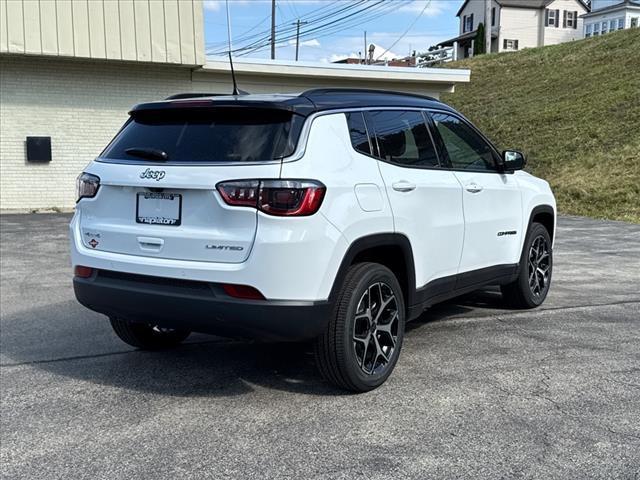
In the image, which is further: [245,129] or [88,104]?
[88,104]

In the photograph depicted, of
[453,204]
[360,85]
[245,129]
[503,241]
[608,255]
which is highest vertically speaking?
[360,85]

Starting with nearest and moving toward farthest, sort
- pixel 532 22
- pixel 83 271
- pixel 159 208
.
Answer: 1. pixel 159 208
2. pixel 83 271
3. pixel 532 22

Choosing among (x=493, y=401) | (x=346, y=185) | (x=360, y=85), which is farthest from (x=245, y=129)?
(x=360, y=85)

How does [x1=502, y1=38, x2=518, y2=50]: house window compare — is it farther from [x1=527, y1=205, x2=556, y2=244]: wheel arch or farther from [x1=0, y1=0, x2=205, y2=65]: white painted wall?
[x1=527, y1=205, x2=556, y2=244]: wheel arch

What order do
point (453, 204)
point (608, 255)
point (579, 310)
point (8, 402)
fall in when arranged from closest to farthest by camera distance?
1. point (8, 402)
2. point (453, 204)
3. point (579, 310)
4. point (608, 255)

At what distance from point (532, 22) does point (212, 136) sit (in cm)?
6682

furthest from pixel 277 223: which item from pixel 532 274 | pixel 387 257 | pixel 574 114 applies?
pixel 574 114

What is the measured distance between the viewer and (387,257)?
4.74 meters

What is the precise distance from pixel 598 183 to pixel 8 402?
1670 cm

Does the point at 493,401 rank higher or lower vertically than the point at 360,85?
lower

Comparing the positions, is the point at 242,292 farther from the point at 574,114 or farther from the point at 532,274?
the point at 574,114

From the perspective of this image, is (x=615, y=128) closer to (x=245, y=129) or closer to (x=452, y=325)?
(x=452, y=325)

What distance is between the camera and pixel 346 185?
4160mm

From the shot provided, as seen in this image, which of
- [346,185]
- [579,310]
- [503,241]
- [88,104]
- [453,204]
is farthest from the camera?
[88,104]
